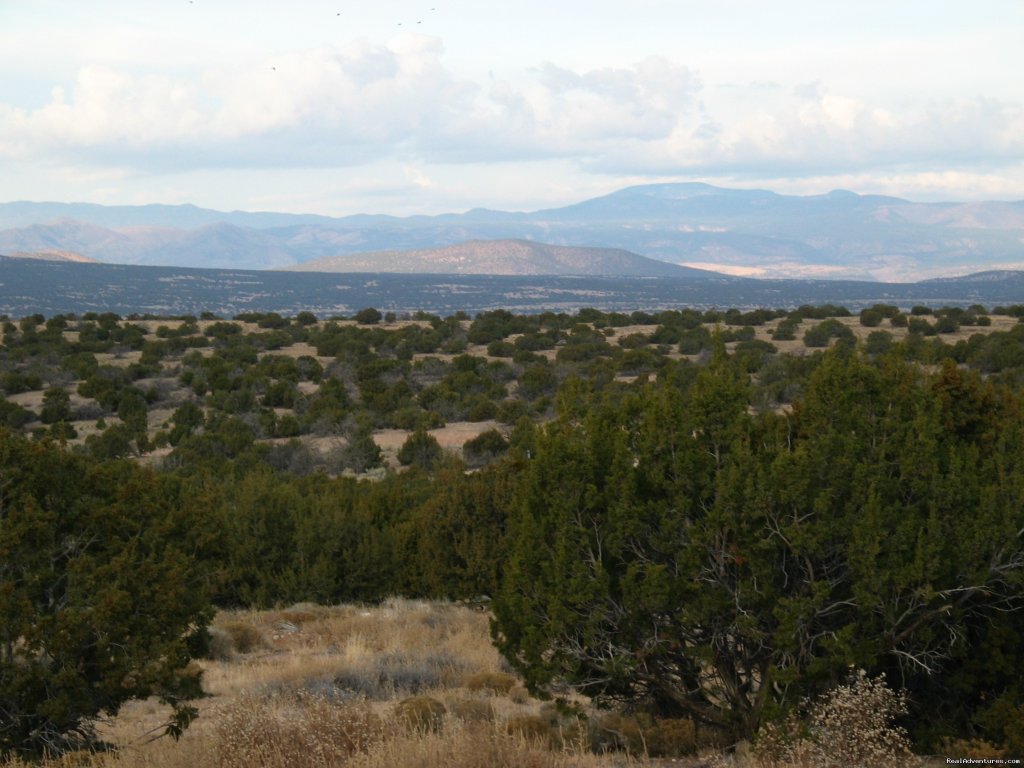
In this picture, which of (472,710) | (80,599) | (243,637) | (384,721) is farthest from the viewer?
(243,637)

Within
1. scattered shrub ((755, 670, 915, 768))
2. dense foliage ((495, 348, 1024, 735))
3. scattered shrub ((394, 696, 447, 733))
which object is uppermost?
dense foliage ((495, 348, 1024, 735))

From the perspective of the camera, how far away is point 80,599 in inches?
269

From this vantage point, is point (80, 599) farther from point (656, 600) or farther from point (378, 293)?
point (378, 293)

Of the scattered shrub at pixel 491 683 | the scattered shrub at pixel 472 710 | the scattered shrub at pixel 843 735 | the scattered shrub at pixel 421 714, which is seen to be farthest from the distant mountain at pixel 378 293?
the scattered shrub at pixel 843 735

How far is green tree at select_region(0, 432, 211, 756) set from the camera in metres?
6.71

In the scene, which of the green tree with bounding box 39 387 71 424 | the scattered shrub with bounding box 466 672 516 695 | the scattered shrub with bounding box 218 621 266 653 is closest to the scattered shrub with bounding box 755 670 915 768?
the scattered shrub with bounding box 466 672 516 695

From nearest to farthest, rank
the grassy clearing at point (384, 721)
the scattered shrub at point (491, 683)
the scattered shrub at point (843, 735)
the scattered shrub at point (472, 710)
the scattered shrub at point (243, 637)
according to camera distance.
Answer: the scattered shrub at point (843, 735) < the grassy clearing at point (384, 721) < the scattered shrub at point (472, 710) < the scattered shrub at point (491, 683) < the scattered shrub at point (243, 637)

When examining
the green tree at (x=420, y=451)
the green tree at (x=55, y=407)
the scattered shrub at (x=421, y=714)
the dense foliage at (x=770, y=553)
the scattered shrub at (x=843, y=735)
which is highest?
the dense foliage at (x=770, y=553)

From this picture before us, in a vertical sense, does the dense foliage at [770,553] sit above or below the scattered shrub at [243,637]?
above

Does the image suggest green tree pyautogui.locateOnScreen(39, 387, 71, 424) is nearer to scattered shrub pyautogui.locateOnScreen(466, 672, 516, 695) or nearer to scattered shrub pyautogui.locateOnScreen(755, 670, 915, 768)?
scattered shrub pyautogui.locateOnScreen(466, 672, 516, 695)

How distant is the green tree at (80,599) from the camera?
22.0ft

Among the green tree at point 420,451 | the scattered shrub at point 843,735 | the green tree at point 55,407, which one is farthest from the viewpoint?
the green tree at point 55,407

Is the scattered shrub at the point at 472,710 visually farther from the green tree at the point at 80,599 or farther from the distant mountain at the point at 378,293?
the distant mountain at the point at 378,293

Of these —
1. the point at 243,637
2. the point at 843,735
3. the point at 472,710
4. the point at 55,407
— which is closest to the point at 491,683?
the point at 472,710
